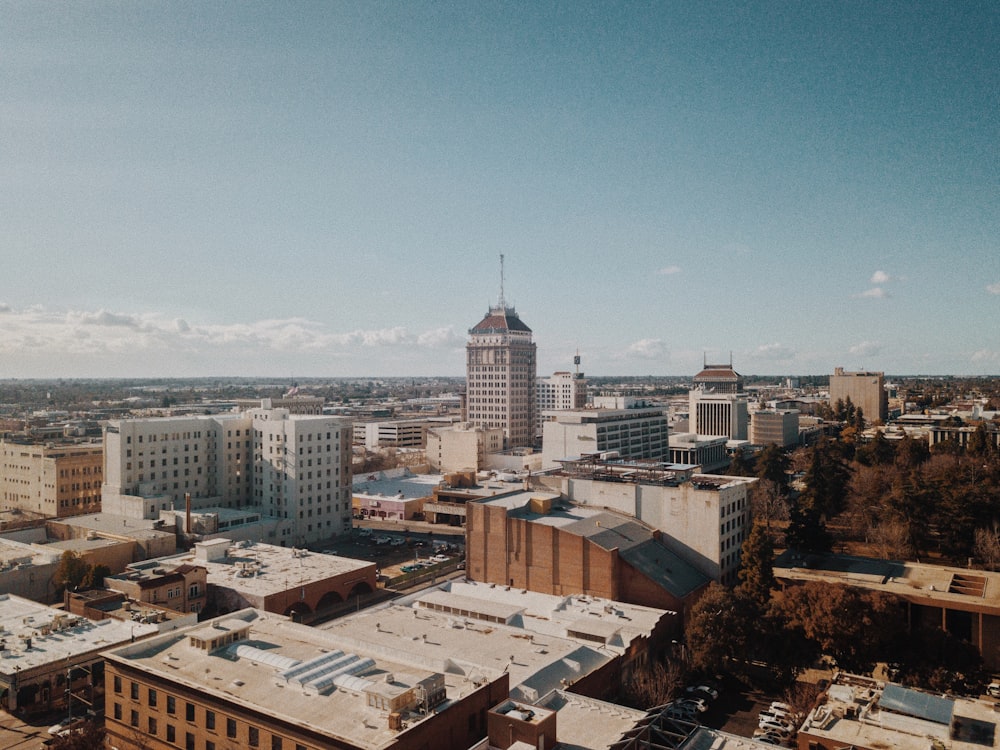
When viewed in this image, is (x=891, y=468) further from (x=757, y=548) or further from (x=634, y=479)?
(x=757, y=548)

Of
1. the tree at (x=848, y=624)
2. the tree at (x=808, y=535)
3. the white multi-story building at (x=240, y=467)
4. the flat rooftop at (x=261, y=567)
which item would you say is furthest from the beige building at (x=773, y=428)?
the flat rooftop at (x=261, y=567)

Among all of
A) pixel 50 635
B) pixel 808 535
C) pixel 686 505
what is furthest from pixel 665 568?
pixel 50 635

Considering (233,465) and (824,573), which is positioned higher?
(233,465)

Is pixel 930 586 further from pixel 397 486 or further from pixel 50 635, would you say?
pixel 397 486

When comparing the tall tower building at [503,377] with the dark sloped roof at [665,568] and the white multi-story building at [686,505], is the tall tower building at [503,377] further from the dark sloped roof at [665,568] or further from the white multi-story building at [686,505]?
the dark sloped roof at [665,568]

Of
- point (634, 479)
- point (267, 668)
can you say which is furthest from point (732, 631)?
point (267, 668)

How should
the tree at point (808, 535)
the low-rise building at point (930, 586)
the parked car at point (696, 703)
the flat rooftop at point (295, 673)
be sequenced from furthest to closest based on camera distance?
the tree at point (808, 535) < the low-rise building at point (930, 586) < the parked car at point (696, 703) < the flat rooftop at point (295, 673)
